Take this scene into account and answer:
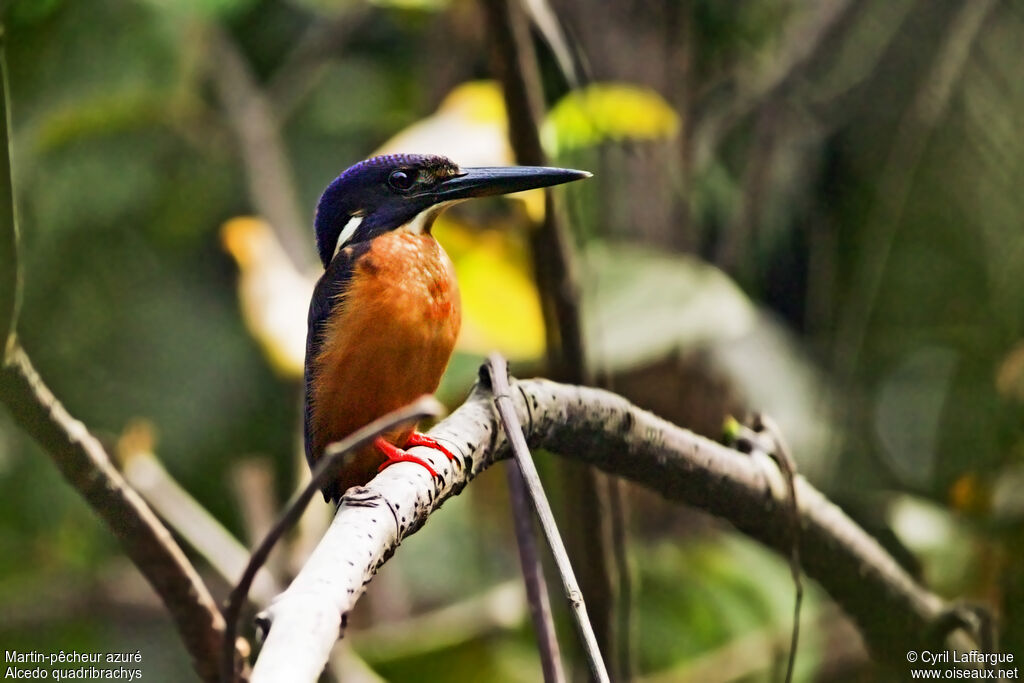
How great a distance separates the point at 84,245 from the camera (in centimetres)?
401

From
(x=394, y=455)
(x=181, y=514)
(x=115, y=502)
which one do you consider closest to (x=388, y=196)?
(x=394, y=455)

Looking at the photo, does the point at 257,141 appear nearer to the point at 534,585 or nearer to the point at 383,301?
the point at 383,301

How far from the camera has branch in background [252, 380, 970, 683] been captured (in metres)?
0.74

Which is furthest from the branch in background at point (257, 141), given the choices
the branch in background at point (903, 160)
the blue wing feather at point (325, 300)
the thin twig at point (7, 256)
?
the thin twig at point (7, 256)

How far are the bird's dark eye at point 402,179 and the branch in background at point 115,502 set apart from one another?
692 millimetres

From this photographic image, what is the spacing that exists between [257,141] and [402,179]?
1855 millimetres

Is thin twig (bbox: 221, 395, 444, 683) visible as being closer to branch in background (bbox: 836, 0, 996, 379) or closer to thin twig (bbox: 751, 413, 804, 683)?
thin twig (bbox: 751, 413, 804, 683)

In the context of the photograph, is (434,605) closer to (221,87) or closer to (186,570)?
(221,87)

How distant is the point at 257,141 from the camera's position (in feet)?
11.6

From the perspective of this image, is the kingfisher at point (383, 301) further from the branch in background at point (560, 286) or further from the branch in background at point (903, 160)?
the branch in background at point (903, 160)

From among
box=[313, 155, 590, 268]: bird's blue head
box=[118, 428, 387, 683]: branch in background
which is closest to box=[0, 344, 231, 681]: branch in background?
box=[313, 155, 590, 268]: bird's blue head

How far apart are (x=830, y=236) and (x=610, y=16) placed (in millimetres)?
992

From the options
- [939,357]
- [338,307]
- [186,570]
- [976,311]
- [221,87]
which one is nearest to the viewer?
[186,570]

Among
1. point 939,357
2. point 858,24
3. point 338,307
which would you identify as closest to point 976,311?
point 939,357
